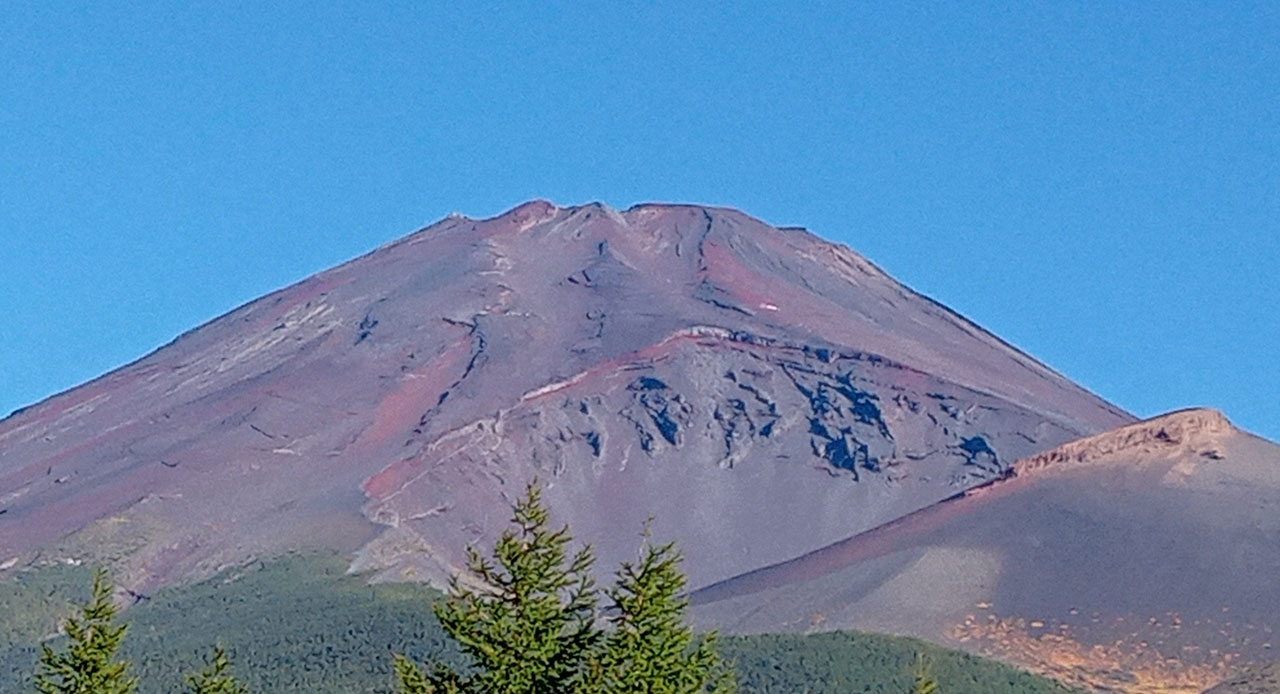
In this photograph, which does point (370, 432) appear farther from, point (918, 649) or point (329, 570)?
point (918, 649)

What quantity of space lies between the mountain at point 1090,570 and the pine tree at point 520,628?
256 ft

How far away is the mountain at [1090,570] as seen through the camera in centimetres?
10700

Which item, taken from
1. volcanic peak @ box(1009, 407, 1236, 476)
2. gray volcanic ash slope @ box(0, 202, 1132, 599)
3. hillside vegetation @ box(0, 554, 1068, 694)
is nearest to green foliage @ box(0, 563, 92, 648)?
hillside vegetation @ box(0, 554, 1068, 694)

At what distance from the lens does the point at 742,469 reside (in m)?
161

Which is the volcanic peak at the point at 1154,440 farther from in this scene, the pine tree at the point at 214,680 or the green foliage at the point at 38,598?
the pine tree at the point at 214,680

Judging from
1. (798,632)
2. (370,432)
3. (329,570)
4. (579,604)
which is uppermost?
(370,432)

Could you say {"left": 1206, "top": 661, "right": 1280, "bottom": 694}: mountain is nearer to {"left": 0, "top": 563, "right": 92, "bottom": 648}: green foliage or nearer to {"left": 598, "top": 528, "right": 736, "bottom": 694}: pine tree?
{"left": 598, "top": 528, "right": 736, "bottom": 694}: pine tree

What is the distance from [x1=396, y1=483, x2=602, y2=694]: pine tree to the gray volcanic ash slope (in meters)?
109

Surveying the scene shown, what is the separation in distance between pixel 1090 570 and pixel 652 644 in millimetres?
98145

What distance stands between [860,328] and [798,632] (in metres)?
63.2

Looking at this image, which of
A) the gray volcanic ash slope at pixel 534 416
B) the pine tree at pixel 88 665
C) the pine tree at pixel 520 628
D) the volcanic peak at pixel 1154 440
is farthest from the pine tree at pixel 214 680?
the volcanic peak at pixel 1154 440

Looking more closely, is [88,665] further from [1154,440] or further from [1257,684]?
[1154,440]

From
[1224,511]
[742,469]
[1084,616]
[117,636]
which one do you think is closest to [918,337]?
[742,469]

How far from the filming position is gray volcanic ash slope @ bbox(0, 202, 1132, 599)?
5719 inches
